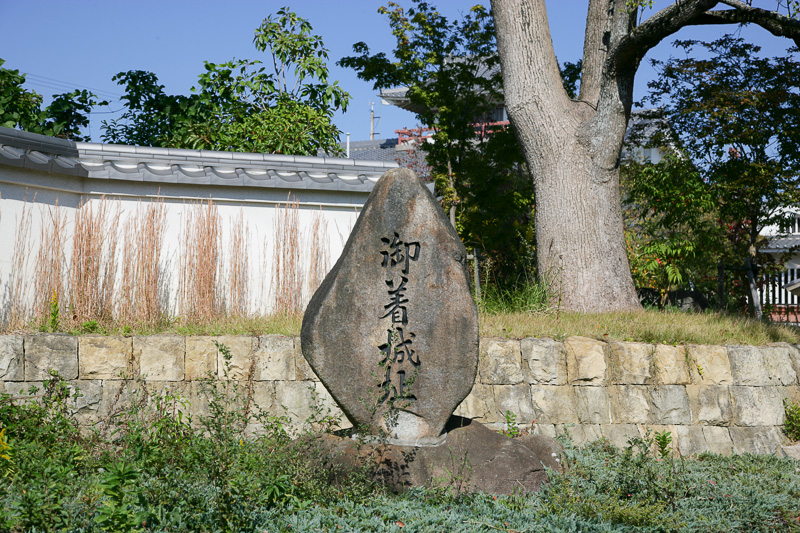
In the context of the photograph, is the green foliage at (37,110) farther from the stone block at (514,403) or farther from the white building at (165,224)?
the stone block at (514,403)

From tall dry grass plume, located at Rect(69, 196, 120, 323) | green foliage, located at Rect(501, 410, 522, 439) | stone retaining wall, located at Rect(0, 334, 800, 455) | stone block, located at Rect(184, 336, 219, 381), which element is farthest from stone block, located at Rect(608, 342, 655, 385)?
tall dry grass plume, located at Rect(69, 196, 120, 323)

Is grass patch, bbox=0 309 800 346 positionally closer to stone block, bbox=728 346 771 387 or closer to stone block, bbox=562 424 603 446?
stone block, bbox=728 346 771 387

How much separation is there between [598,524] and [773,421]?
138 inches

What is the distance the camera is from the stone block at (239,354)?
5535mm

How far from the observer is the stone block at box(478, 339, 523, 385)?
563cm

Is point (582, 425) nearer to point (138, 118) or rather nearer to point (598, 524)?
point (598, 524)

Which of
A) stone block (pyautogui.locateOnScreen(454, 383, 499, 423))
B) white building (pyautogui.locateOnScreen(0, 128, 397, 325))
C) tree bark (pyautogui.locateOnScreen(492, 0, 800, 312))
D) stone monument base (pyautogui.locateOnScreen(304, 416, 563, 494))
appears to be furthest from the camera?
tree bark (pyautogui.locateOnScreen(492, 0, 800, 312))

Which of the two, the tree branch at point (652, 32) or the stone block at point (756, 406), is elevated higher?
the tree branch at point (652, 32)

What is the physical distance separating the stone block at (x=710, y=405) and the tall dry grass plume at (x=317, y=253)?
3.72 metres

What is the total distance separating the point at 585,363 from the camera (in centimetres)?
570

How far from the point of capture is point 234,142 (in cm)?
1018

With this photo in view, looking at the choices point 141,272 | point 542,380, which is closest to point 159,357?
point 141,272

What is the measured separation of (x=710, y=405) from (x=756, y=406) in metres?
0.46

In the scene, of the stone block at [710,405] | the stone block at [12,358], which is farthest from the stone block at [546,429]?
the stone block at [12,358]
